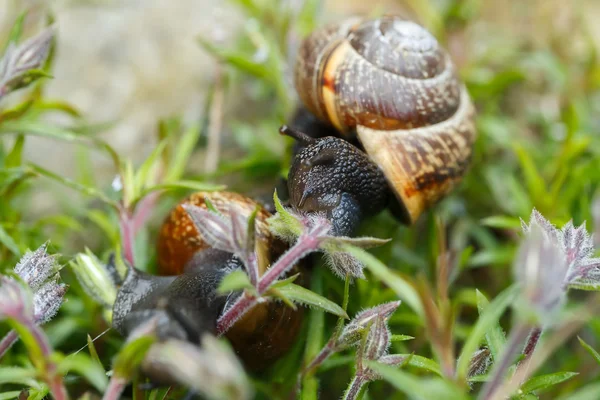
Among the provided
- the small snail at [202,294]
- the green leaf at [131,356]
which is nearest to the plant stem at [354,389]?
the small snail at [202,294]

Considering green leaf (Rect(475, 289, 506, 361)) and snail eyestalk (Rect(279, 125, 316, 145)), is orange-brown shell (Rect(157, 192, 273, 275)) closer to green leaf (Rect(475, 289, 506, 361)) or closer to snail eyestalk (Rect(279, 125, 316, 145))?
snail eyestalk (Rect(279, 125, 316, 145))

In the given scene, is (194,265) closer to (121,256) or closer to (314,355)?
(121,256)

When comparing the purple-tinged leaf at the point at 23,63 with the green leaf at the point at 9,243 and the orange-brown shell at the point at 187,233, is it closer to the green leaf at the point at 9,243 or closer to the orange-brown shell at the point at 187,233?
the green leaf at the point at 9,243

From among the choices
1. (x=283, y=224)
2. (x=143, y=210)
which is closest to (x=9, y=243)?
(x=143, y=210)

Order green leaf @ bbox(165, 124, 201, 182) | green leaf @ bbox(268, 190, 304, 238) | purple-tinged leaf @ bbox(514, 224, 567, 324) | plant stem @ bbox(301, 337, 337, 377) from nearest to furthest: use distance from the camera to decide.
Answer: purple-tinged leaf @ bbox(514, 224, 567, 324) → green leaf @ bbox(268, 190, 304, 238) → plant stem @ bbox(301, 337, 337, 377) → green leaf @ bbox(165, 124, 201, 182)

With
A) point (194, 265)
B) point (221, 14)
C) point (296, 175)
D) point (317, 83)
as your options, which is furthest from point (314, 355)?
point (221, 14)

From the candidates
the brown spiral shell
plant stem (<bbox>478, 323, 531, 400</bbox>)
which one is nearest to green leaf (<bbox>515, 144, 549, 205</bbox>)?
the brown spiral shell
